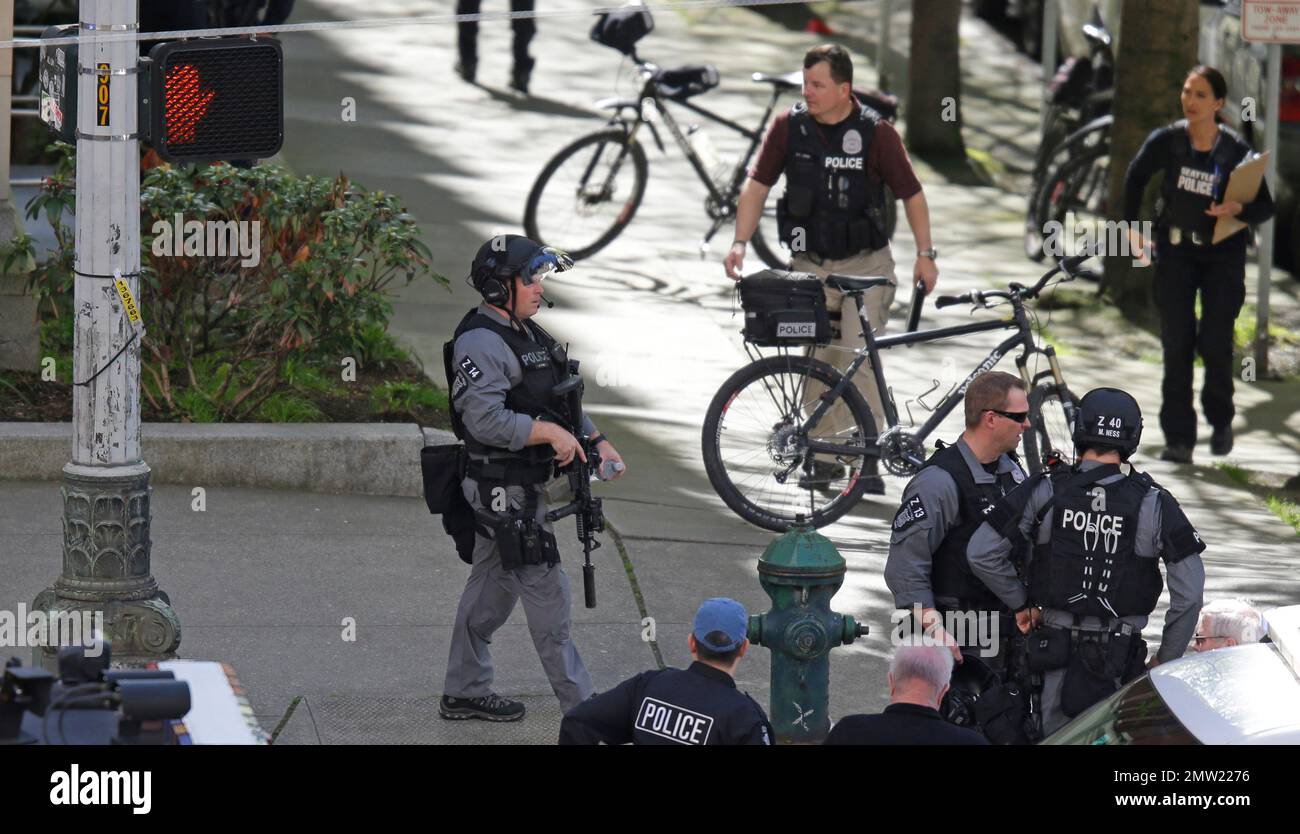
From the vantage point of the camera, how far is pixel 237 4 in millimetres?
12531

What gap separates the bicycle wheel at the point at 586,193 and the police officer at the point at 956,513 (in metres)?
6.77

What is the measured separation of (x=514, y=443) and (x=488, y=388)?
7.7 inches

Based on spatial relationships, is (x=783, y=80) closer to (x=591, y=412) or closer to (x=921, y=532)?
(x=591, y=412)

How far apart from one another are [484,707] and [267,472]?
2.87 m

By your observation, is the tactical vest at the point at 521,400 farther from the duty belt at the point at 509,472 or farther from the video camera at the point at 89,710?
the video camera at the point at 89,710

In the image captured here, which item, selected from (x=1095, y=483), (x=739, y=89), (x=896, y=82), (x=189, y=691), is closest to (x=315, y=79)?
(x=739, y=89)

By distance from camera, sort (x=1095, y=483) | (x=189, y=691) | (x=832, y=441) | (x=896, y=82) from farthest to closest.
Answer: (x=896, y=82)
(x=832, y=441)
(x=1095, y=483)
(x=189, y=691)

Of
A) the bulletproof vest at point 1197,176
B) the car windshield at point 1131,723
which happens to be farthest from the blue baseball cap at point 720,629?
the bulletproof vest at point 1197,176

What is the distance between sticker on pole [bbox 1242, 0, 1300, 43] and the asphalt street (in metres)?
2.14

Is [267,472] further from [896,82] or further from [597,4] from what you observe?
[597,4]

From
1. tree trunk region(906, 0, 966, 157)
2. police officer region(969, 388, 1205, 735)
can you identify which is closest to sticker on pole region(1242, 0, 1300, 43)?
tree trunk region(906, 0, 966, 157)

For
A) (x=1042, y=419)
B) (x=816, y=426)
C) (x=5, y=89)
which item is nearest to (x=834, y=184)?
(x=816, y=426)

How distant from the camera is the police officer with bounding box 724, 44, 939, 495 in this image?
9164 mm

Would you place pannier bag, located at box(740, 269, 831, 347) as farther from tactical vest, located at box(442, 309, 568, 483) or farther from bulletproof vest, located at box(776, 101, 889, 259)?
tactical vest, located at box(442, 309, 568, 483)
